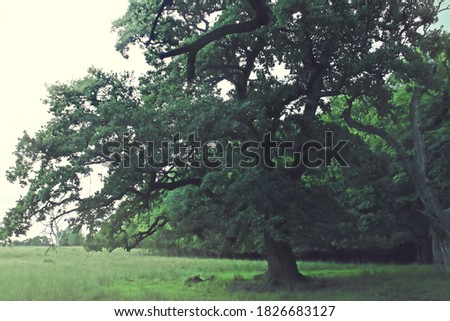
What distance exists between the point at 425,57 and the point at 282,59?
22.5 feet

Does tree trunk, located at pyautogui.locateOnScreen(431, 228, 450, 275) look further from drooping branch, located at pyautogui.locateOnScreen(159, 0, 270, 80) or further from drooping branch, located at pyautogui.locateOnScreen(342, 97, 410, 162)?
drooping branch, located at pyautogui.locateOnScreen(159, 0, 270, 80)

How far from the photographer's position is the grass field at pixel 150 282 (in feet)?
57.2

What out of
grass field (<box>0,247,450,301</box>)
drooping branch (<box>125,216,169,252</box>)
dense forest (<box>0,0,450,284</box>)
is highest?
dense forest (<box>0,0,450,284</box>)

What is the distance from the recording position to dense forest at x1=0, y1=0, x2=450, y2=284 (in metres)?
17.2

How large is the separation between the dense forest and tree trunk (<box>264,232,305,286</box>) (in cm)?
5

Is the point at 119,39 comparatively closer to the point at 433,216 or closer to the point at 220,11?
the point at 220,11

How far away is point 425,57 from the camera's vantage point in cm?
2170

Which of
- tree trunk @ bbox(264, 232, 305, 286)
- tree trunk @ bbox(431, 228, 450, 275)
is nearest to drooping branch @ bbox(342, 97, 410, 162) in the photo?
tree trunk @ bbox(431, 228, 450, 275)

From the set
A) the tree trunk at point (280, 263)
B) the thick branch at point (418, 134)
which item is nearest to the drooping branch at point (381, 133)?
the thick branch at point (418, 134)

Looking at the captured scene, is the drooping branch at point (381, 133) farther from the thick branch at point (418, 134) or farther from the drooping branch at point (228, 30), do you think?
the drooping branch at point (228, 30)

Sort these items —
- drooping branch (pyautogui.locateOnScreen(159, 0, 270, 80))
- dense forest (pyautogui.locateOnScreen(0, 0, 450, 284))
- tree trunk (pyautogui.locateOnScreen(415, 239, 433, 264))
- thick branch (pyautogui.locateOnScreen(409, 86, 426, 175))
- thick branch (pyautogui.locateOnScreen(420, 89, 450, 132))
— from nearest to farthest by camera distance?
1. drooping branch (pyautogui.locateOnScreen(159, 0, 270, 80))
2. dense forest (pyautogui.locateOnScreen(0, 0, 450, 284))
3. thick branch (pyautogui.locateOnScreen(409, 86, 426, 175))
4. thick branch (pyautogui.locateOnScreen(420, 89, 450, 132))
5. tree trunk (pyautogui.locateOnScreen(415, 239, 433, 264))

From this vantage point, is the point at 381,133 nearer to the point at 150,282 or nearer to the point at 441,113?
the point at 441,113
